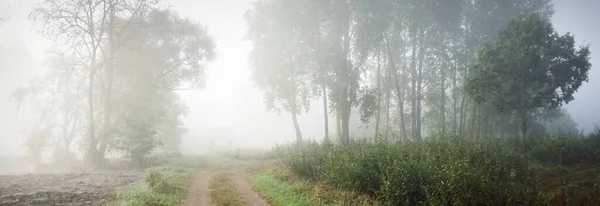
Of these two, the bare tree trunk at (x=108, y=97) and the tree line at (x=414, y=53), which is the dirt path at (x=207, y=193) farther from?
the bare tree trunk at (x=108, y=97)

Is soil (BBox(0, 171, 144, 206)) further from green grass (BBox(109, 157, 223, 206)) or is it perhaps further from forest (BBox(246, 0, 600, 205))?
forest (BBox(246, 0, 600, 205))

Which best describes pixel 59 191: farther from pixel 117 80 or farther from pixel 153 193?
pixel 117 80

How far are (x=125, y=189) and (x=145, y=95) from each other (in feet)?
72.3

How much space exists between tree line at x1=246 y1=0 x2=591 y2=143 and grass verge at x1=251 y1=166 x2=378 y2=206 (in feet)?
41.5

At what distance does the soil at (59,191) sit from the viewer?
1233 cm

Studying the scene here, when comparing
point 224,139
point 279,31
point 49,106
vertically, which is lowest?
point 224,139

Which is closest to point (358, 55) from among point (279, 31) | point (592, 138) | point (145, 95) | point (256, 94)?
point (279, 31)

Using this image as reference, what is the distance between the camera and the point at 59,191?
46.3 ft

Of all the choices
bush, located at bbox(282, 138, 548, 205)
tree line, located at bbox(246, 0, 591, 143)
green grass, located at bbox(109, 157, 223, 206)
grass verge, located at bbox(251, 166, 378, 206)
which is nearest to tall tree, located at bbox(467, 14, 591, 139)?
tree line, located at bbox(246, 0, 591, 143)

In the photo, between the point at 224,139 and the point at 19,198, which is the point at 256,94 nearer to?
the point at 224,139

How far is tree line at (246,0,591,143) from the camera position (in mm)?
25359

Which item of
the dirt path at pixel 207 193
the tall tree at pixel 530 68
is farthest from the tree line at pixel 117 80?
the tall tree at pixel 530 68

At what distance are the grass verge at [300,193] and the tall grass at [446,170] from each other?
56 centimetres

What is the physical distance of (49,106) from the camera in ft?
137
